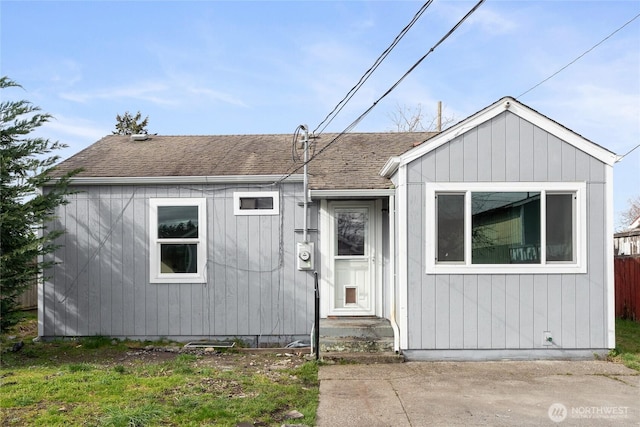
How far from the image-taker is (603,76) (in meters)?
9.45

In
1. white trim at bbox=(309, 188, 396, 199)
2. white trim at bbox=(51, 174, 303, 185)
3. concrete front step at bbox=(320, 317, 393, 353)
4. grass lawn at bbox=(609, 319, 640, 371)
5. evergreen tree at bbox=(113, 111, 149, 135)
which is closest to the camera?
grass lawn at bbox=(609, 319, 640, 371)

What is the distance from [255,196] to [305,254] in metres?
1.41

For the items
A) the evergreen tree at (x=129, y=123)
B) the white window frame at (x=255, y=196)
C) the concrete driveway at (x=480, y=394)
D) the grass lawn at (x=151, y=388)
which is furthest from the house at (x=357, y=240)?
the evergreen tree at (x=129, y=123)

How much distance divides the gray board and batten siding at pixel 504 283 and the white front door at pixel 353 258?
5.57 ft

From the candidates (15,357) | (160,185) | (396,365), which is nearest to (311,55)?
(160,185)

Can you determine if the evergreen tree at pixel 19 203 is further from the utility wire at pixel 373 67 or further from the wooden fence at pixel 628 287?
the wooden fence at pixel 628 287

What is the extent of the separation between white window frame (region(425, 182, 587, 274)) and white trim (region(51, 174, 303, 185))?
2.69 meters

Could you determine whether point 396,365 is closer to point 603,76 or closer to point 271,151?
point 271,151

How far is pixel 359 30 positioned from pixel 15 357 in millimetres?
7212

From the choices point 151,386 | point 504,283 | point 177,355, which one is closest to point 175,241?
point 177,355

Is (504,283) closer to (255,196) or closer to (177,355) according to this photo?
(255,196)

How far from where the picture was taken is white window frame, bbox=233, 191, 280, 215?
9.52m

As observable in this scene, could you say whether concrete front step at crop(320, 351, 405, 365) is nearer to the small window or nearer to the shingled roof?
the small window

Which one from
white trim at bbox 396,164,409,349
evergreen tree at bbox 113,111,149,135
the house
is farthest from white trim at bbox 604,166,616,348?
evergreen tree at bbox 113,111,149,135
